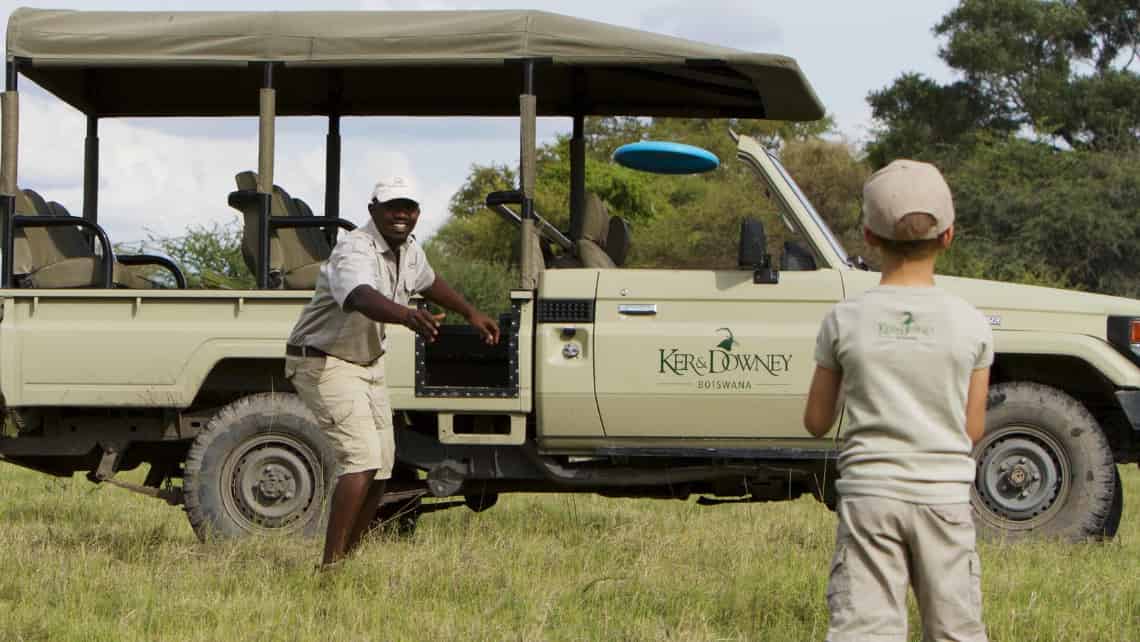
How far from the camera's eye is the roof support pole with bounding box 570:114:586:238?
8.74 meters

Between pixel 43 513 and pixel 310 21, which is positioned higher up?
pixel 310 21

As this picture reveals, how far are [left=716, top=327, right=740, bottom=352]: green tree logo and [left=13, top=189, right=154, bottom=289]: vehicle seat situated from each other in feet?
9.39

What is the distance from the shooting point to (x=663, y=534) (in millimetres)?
8062

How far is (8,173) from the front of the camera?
7.86m

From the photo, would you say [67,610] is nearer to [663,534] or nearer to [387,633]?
[387,633]

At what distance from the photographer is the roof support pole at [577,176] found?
8742mm

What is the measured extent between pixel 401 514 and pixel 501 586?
1.91 meters

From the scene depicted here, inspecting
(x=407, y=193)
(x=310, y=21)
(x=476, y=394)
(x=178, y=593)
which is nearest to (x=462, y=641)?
(x=178, y=593)

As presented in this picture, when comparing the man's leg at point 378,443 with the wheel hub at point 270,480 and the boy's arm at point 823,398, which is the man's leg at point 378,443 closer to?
the wheel hub at point 270,480

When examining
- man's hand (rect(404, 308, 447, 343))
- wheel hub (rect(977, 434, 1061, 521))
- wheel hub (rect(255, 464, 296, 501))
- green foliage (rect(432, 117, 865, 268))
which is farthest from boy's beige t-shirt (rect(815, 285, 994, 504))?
green foliage (rect(432, 117, 865, 268))

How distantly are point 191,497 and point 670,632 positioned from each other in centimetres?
317

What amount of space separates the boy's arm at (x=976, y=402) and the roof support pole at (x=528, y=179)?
4055 mm

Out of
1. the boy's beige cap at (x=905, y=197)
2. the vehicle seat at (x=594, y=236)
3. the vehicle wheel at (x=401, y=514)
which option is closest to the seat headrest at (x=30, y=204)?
the vehicle wheel at (x=401, y=514)

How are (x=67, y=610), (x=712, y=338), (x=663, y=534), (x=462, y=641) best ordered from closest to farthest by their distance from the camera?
(x=462, y=641), (x=67, y=610), (x=712, y=338), (x=663, y=534)
